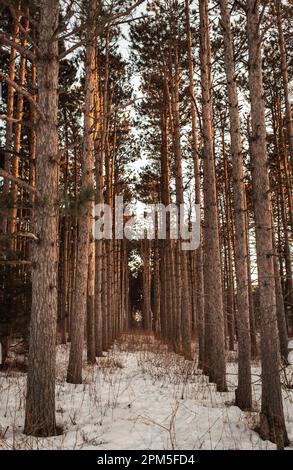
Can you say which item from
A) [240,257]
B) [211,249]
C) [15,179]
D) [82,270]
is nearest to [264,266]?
[240,257]

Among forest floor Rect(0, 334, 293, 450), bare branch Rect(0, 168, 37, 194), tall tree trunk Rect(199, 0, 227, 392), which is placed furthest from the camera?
tall tree trunk Rect(199, 0, 227, 392)

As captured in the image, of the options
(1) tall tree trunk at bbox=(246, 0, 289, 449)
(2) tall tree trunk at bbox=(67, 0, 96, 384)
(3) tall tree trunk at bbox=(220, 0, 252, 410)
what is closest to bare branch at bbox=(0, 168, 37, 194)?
(2) tall tree trunk at bbox=(67, 0, 96, 384)

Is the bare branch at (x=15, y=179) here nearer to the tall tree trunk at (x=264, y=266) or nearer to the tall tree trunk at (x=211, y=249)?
the tall tree trunk at (x=264, y=266)

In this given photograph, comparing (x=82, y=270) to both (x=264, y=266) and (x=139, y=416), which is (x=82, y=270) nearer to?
(x=139, y=416)

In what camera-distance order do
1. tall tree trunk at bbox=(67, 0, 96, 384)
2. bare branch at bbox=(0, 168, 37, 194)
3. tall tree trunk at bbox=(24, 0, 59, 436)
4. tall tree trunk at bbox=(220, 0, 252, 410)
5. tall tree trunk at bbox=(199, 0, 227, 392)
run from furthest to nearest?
tall tree trunk at bbox=(67, 0, 96, 384), tall tree trunk at bbox=(199, 0, 227, 392), tall tree trunk at bbox=(220, 0, 252, 410), tall tree trunk at bbox=(24, 0, 59, 436), bare branch at bbox=(0, 168, 37, 194)

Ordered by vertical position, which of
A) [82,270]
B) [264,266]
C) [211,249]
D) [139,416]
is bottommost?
[139,416]

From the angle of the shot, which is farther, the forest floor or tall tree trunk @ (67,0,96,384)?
tall tree trunk @ (67,0,96,384)

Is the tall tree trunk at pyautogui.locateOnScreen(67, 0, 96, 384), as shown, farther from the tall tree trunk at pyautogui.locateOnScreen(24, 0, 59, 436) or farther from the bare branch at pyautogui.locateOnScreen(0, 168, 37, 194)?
the bare branch at pyautogui.locateOnScreen(0, 168, 37, 194)

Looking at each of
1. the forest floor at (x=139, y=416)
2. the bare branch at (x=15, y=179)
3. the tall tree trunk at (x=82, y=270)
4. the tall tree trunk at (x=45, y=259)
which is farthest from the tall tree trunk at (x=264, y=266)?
the tall tree trunk at (x=82, y=270)

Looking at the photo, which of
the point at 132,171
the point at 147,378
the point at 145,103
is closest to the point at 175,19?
the point at 145,103

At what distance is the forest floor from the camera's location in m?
3.91

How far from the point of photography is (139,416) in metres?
5.04

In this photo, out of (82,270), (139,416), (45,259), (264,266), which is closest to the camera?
(45,259)

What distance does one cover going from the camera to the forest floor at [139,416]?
3911 mm
